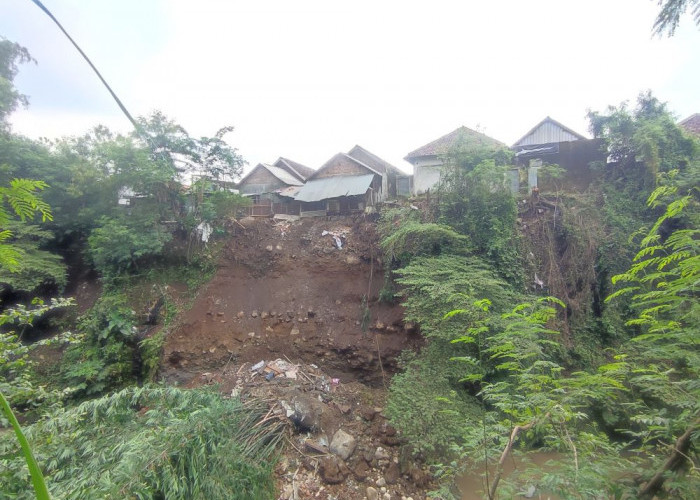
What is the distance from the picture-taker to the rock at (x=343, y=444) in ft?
17.4

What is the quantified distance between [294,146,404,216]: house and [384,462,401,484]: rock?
27.7 ft

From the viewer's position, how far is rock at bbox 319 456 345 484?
4.92 metres

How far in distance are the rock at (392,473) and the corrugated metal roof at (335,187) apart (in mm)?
9743

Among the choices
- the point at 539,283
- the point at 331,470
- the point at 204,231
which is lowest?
the point at 331,470

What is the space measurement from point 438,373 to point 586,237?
18.8ft

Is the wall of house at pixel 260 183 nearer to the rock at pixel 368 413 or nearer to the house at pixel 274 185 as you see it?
the house at pixel 274 185

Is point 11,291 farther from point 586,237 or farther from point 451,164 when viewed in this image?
point 586,237

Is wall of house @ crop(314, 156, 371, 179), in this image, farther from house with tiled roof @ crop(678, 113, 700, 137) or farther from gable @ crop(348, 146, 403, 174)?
house with tiled roof @ crop(678, 113, 700, 137)

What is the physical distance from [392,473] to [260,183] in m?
16.0

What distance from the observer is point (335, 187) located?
1388cm

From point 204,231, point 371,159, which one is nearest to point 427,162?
point 371,159

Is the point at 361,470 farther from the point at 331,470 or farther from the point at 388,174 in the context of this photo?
the point at 388,174

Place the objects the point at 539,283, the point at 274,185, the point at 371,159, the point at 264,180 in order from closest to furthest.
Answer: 1. the point at 539,283
2. the point at 274,185
3. the point at 264,180
4. the point at 371,159

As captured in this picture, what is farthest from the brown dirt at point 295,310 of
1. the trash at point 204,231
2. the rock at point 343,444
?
the rock at point 343,444
